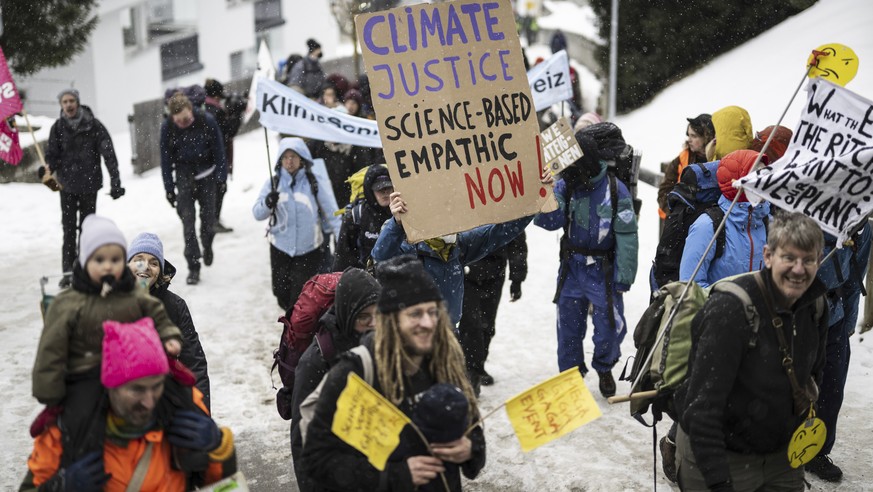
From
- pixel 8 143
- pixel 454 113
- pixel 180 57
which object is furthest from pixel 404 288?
pixel 180 57

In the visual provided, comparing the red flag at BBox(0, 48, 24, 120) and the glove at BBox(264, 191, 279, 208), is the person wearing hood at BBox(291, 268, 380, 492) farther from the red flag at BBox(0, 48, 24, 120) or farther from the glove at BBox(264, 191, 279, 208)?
the red flag at BBox(0, 48, 24, 120)

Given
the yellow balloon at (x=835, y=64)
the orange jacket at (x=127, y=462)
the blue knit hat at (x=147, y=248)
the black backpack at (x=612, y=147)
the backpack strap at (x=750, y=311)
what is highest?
the yellow balloon at (x=835, y=64)

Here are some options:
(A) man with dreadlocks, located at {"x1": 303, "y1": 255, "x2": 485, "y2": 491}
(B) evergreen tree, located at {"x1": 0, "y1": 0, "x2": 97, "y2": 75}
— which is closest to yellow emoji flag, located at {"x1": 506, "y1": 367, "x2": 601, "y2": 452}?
(A) man with dreadlocks, located at {"x1": 303, "y1": 255, "x2": 485, "y2": 491}

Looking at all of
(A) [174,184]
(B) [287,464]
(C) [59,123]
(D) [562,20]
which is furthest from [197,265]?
(D) [562,20]

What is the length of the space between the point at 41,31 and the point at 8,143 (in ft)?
29.8

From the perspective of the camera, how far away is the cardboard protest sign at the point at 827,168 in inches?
194

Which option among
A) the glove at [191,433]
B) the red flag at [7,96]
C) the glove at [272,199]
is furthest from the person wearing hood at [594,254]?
the red flag at [7,96]

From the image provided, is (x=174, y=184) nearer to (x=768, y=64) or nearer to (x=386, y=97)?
(x=386, y=97)

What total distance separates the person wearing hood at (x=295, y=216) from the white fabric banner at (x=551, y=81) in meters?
3.22

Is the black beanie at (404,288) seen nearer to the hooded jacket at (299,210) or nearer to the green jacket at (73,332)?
the green jacket at (73,332)

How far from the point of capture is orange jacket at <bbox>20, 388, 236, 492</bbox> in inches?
134

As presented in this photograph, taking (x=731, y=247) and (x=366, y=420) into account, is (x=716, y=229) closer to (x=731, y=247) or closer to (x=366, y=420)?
(x=731, y=247)

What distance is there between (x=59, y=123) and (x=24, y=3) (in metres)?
8.35

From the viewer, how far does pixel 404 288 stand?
3496mm
